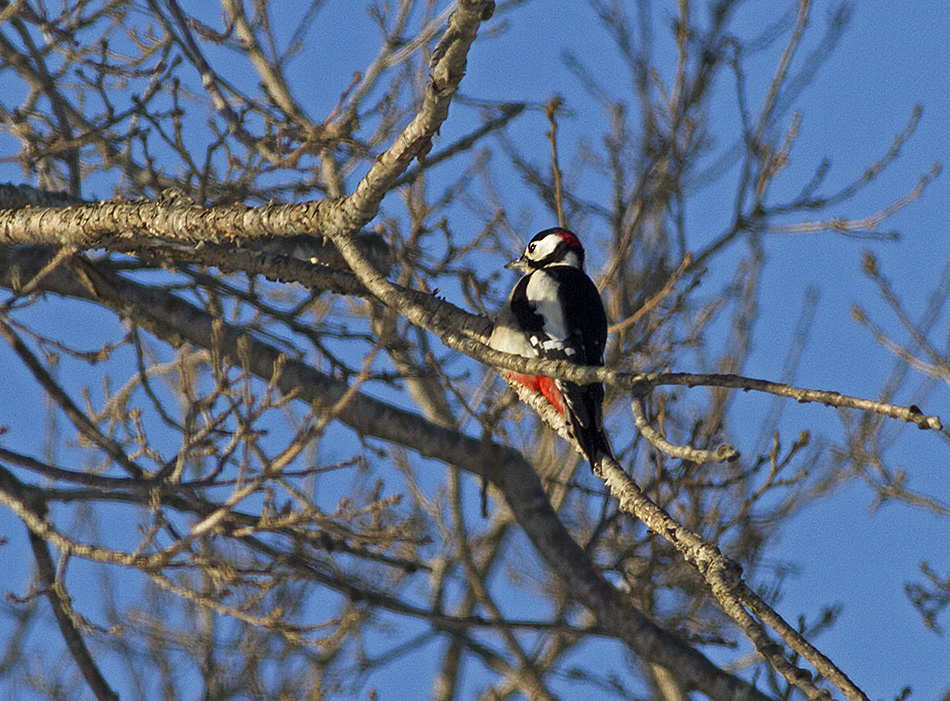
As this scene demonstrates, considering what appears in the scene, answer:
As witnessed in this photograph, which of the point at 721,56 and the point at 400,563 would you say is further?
the point at 721,56

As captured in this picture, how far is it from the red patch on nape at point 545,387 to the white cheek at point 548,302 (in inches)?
8.5

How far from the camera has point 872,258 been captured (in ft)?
16.6

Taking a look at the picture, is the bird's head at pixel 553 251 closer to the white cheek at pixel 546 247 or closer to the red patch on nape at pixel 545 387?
the white cheek at pixel 546 247

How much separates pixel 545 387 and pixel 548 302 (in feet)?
1.44

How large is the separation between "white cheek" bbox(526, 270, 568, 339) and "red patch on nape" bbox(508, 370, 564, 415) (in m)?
0.22

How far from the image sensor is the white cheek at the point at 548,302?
4.20 metres

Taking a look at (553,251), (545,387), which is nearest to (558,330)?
(545,387)

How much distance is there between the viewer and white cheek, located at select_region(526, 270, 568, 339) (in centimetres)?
420

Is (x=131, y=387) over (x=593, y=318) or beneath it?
beneath

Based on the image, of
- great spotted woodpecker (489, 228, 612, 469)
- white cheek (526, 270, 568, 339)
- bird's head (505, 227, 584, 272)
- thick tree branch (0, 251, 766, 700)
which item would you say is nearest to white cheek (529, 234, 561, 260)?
bird's head (505, 227, 584, 272)

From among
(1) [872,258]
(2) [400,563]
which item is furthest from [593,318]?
(1) [872,258]

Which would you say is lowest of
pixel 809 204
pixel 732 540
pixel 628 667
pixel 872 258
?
pixel 628 667

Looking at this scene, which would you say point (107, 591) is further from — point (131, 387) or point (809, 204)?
point (809, 204)

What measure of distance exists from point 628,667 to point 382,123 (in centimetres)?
360
